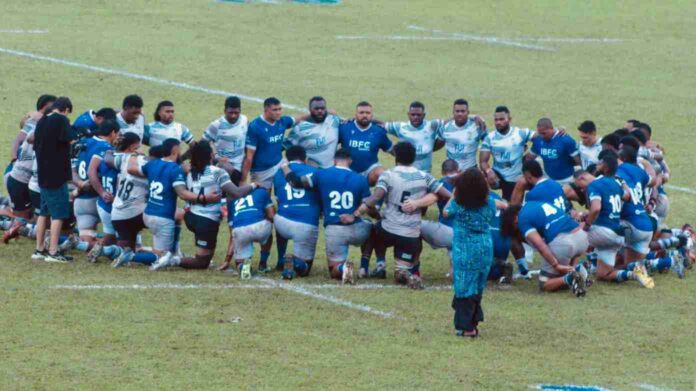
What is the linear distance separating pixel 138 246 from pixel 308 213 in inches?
94.2

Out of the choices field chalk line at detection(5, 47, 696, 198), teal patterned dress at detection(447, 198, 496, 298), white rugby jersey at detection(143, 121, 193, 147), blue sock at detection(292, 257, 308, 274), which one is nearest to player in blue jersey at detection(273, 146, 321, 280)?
blue sock at detection(292, 257, 308, 274)

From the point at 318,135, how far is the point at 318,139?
5 centimetres

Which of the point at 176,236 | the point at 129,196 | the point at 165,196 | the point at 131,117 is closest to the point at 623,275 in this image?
the point at 176,236

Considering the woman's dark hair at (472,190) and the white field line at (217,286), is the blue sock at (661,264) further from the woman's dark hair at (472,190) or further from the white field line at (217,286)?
the woman's dark hair at (472,190)

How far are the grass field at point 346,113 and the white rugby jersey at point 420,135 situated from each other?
5.61 feet

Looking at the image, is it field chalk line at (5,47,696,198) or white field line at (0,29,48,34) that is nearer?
field chalk line at (5,47,696,198)

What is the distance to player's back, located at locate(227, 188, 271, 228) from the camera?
16266 mm

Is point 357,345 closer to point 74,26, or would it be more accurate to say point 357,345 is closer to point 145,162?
point 145,162

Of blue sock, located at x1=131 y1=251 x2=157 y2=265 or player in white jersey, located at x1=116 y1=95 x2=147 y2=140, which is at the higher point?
player in white jersey, located at x1=116 y1=95 x2=147 y2=140

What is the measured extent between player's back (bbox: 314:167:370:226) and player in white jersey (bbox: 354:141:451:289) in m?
0.15

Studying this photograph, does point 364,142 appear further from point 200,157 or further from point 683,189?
point 683,189

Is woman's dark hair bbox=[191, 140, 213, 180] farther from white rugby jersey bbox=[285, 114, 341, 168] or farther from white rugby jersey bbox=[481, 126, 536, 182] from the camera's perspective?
white rugby jersey bbox=[481, 126, 536, 182]

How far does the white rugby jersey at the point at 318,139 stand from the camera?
1892cm

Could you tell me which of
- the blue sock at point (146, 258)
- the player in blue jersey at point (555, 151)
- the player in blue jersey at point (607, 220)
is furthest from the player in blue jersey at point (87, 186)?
the player in blue jersey at point (607, 220)
